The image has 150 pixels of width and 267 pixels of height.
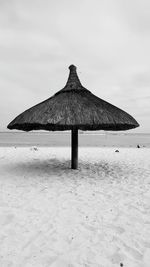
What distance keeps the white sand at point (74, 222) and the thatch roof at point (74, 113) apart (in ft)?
4.64

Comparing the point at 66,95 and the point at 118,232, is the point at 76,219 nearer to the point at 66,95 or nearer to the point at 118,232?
the point at 118,232

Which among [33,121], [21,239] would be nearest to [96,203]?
[21,239]

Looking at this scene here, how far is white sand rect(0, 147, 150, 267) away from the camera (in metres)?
2.62

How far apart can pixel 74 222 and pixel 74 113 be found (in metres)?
3.26

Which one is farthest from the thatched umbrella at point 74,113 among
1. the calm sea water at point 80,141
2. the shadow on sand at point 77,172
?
the calm sea water at point 80,141

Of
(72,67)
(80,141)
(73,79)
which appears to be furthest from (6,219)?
(80,141)

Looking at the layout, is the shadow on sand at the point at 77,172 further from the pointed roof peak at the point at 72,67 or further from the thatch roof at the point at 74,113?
the pointed roof peak at the point at 72,67

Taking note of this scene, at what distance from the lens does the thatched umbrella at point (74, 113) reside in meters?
6.05

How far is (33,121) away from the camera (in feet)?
20.3

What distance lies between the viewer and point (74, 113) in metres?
6.21

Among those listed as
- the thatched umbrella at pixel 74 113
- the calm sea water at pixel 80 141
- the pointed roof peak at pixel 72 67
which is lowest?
the calm sea water at pixel 80 141

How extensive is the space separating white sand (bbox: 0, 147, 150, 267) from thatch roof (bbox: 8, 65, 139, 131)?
1.41 metres


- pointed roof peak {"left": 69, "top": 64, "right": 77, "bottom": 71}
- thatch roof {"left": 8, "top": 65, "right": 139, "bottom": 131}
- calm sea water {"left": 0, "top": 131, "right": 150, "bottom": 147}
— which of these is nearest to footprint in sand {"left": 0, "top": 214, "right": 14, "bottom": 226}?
thatch roof {"left": 8, "top": 65, "right": 139, "bottom": 131}

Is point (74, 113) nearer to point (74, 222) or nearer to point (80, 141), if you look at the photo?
point (74, 222)
